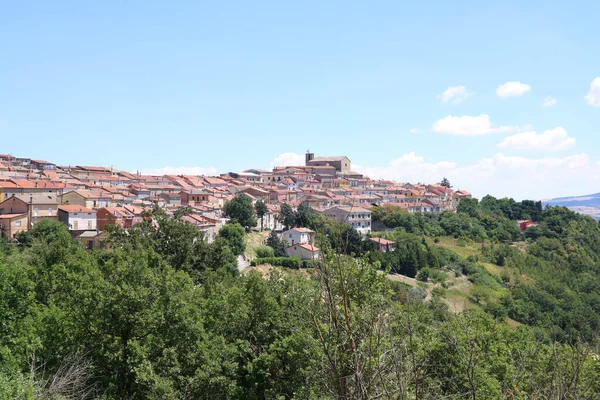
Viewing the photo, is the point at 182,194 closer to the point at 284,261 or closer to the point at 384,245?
the point at 284,261

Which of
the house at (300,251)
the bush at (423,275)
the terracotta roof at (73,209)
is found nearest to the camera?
the terracotta roof at (73,209)

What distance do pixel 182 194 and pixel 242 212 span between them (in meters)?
11.6

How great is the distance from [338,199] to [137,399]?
63214 millimetres

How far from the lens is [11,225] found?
Result: 41062 mm

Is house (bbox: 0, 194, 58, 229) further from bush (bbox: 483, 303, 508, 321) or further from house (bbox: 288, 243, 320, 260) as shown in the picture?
bush (bbox: 483, 303, 508, 321)

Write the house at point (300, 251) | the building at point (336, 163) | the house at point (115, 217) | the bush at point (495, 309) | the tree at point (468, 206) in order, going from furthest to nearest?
the building at point (336, 163) → the tree at point (468, 206) → the house at point (300, 251) → the house at point (115, 217) → the bush at point (495, 309)

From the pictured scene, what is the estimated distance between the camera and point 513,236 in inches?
3000

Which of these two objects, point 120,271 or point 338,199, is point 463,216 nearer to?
point 338,199

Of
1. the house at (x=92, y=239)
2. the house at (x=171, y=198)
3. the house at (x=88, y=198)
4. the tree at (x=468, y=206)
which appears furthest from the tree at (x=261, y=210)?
the tree at (x=468, y=206)

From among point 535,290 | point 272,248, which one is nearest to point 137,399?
point 272,248

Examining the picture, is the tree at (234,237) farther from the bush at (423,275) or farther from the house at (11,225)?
the bush at (423,275)

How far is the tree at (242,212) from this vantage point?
55.3m

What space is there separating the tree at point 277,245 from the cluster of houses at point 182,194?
1.42 meters

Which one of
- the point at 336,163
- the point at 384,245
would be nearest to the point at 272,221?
the point at 384,245
